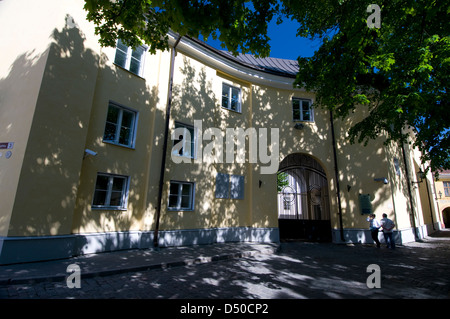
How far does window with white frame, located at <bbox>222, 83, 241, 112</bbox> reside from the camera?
13023 mm

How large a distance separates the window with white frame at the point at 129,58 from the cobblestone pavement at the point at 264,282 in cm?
775

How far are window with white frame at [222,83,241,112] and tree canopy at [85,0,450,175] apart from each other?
435 cm

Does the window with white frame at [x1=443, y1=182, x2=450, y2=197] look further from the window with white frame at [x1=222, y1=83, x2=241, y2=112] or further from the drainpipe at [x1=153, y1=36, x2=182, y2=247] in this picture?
the drainpipe at [x1=153, y1=36, x2=182, y2=247]

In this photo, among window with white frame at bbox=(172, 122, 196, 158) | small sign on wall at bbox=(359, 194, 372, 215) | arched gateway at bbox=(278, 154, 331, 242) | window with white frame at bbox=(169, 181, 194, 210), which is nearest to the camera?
window with white frame at bbox=(169, 181, 194, 210)

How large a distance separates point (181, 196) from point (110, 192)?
3.01 m

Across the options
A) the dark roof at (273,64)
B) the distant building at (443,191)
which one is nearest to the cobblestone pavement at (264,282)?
the dark roof at (273,64)

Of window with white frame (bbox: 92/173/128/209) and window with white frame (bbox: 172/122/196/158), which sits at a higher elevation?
window with white frame (bbox: 172/122/196/158)

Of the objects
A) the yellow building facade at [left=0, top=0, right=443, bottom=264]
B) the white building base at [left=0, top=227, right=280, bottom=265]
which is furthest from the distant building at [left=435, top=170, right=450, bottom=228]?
the white building base at [left=0, top=227, right=280, bottom=265]

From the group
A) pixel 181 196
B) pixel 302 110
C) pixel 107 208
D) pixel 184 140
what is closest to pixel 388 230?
pixel 302 110

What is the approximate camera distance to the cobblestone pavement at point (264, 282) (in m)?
4.75

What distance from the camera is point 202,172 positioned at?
11.2 m

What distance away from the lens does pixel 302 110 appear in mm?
14172

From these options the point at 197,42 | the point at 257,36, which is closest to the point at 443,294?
the point at 257,36

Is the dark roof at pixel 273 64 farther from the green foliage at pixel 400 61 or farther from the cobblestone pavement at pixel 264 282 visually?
the cobblestone pavement at pixel 264 282
